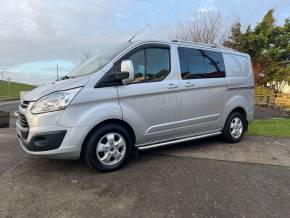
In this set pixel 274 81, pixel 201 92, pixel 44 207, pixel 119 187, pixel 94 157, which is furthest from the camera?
pixel 274 81

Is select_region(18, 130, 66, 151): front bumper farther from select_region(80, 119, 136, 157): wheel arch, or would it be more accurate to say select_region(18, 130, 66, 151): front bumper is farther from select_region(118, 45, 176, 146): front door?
select_region(118, 45, 176, 146): front door

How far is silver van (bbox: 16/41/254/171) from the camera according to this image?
4281 mm

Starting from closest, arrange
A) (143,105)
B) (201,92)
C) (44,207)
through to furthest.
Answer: (44,207), (143,105), (201,92)

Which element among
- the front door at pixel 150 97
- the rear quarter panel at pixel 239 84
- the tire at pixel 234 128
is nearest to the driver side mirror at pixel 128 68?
the front door at pixel 150 97

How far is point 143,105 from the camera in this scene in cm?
495

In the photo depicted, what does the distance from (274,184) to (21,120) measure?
365cm

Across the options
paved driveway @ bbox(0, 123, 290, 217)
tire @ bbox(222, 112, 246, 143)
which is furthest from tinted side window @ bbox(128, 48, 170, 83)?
tire @ bbox(222, 112, 246, 143)

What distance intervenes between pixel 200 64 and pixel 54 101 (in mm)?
2789

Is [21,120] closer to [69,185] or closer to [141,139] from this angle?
[69,185]

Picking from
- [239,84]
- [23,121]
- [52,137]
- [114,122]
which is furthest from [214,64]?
[23,121]

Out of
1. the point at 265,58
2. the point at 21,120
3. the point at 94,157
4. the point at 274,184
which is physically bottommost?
the point at 274,184

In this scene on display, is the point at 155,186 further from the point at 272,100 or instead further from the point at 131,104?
the point at 272,100

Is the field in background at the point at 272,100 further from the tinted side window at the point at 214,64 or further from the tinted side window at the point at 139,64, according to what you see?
the tinted side window at the point at 139,64

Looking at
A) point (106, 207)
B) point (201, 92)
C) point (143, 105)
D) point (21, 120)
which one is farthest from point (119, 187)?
point (201, 92)
